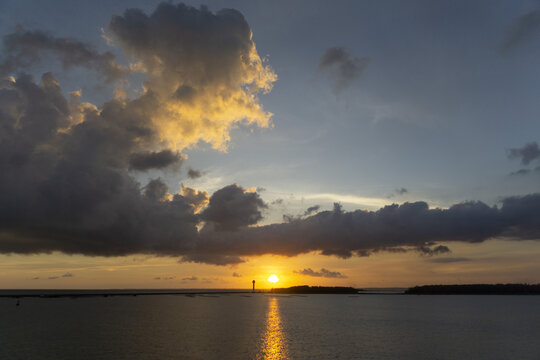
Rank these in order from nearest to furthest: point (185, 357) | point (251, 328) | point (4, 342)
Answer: point (185, 357) < point (4, 342) < point (251, 328)

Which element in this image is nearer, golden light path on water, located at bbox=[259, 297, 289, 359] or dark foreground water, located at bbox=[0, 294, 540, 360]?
golden light path on water, located at bbox=[259, 297, 289, 359]

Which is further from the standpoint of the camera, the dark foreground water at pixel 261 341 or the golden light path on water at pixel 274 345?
the dark foreground water at pixel 261 341

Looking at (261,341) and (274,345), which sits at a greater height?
(274,345)

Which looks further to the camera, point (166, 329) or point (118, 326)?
point (118, 326)

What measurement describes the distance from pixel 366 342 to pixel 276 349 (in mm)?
18857

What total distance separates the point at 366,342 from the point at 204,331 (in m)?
34.6

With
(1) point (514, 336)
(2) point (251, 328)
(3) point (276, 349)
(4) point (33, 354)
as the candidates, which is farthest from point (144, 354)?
(1) point (514, 336)

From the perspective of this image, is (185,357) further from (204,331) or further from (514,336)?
(514,336)

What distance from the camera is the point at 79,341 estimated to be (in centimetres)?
6912

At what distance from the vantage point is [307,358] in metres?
56.3

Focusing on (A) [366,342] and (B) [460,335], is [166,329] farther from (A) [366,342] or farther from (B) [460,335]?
(B) [460,335]

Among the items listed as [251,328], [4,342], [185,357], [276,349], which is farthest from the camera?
[251,328]

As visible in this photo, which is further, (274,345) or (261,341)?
(261,341)

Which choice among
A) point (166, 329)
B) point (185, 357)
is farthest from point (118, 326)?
point (185, 357)
